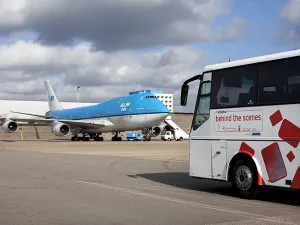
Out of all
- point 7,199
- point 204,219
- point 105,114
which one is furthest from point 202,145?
point 105,114

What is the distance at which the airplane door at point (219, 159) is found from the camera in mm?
10359

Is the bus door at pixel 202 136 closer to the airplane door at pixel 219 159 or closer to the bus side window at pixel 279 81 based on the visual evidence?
the airplane door at pixel 219 159

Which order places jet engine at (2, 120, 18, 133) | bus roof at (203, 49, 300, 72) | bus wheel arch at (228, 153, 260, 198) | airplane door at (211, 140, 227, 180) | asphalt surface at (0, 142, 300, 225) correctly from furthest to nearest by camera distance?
jet engine at (2, 120, 18, 133) < airplane door at (211, 140, 227, 180) < bus wheel arch at (228, 153, 260, 198) < bus roof at (203, 49, 300, 72) < asphalt surface at (0, 142, 300, 225)

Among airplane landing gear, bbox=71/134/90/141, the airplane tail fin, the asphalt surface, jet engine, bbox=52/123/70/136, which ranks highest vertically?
the airplane tail fin

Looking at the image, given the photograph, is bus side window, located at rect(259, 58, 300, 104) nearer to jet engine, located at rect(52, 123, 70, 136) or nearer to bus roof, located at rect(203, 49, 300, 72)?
bus roof, located at rect(203, 49, 300, 72)

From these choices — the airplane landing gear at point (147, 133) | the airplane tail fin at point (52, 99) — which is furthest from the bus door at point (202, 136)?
the airplane tail fin at point (52, 99)

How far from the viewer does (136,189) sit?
11266 millimetres

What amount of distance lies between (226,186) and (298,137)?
416cm

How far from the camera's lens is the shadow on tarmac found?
10008mm

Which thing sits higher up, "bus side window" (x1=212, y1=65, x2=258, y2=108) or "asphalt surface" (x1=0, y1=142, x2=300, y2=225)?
"bus side window" (x1=212, y1=65, x2=258, y2=108)

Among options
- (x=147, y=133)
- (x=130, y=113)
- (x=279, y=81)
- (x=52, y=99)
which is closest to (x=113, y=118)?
(x=130, y=113)

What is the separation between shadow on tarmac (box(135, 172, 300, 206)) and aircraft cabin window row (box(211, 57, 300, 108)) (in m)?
2.16

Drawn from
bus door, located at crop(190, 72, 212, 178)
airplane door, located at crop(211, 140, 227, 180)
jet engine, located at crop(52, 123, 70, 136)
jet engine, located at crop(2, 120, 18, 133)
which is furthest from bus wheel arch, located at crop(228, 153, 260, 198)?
jet engine, located at crop(2, 120, 18, 133)

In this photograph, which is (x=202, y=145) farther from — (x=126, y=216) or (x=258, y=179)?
(x=126, y=216)
